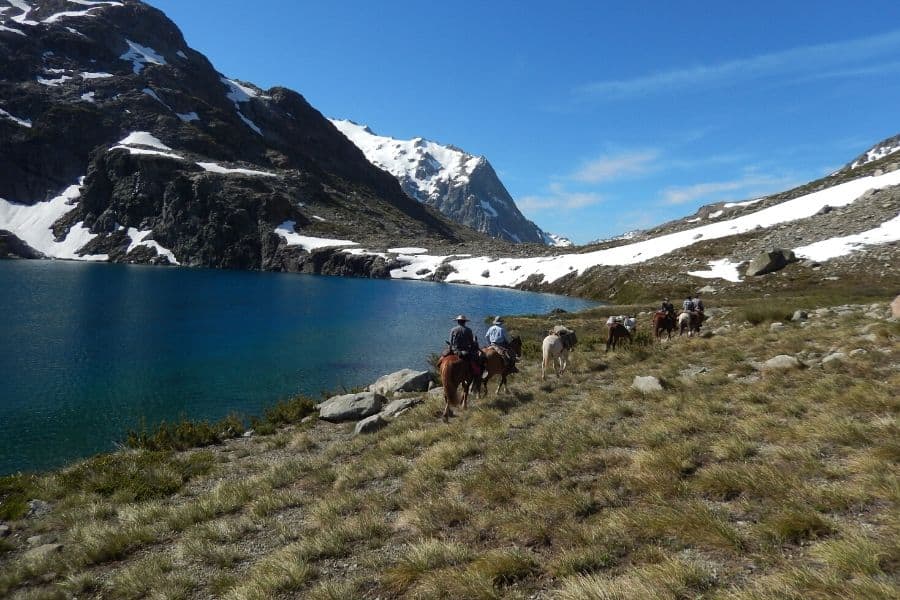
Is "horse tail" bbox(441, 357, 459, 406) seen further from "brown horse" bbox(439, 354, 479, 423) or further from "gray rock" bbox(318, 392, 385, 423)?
"gray rock" bbox(318, 392, 385, 423)

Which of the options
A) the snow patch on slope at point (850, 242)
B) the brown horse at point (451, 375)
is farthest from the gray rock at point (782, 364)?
the snow patch on slope at point (850, 242)

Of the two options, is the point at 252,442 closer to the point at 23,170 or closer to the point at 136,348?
the point at 136,348

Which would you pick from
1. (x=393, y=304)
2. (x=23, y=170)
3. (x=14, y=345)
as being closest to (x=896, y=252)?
(x=393, y=304)

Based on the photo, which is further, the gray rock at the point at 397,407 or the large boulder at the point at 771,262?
the large boulder at the point at 771,262

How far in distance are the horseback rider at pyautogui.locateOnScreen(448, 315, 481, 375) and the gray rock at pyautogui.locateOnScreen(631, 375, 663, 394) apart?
Result: 511cm

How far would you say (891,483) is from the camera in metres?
6.23

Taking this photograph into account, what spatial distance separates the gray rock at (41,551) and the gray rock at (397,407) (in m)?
9.25

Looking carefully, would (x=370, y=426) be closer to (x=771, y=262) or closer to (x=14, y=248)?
(x=771, y=262)

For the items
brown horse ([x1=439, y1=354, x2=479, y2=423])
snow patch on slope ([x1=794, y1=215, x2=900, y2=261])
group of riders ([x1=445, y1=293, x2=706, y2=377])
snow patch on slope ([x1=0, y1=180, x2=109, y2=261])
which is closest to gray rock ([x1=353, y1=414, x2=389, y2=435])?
brown horse ([x1=439, y1=354, x2=479, y2=423])

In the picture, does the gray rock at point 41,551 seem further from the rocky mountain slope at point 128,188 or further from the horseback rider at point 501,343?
the rocky mountain slope at point 128,188

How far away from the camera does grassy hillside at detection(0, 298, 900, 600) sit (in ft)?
18.0

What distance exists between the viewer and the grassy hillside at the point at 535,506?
5477 mm

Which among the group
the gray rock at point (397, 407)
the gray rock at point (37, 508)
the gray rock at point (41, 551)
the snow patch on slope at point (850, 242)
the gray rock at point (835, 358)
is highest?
the snow patch on slope at point (850, 242)

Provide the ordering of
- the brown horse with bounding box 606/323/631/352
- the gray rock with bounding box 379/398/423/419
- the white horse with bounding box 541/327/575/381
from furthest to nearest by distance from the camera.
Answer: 1. the brown horse with bounding box 606/323/631/352
2. the white horse with bounding box 541/327/575/381
3. the gray rock with bounding box 379/398/423/419
